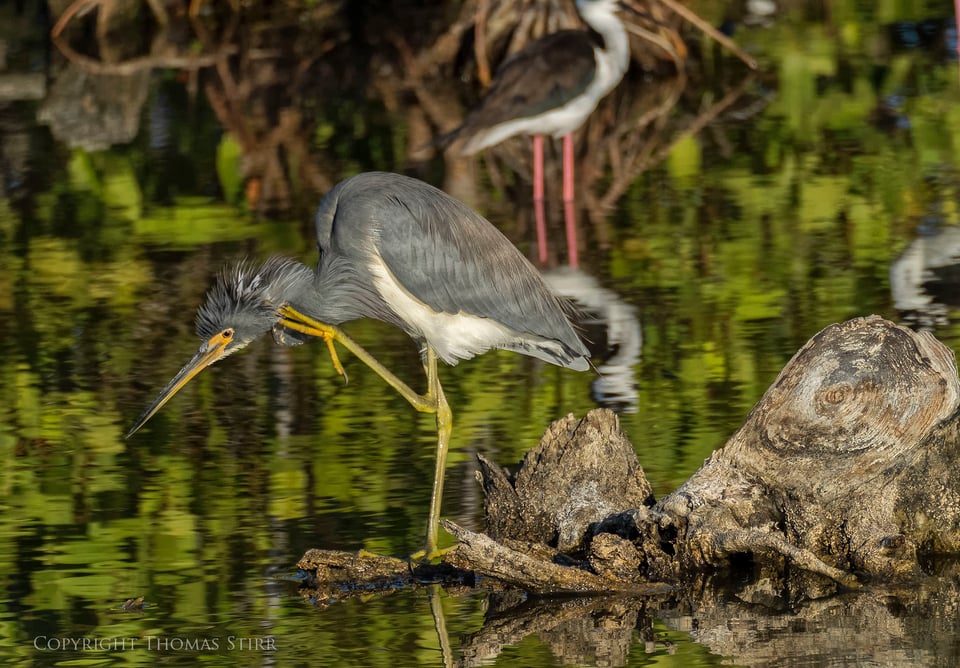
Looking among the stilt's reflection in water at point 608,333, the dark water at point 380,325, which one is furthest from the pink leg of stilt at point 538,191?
the stilt's reflection in water at point 608,333

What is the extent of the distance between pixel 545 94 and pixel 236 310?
5305 millimetres

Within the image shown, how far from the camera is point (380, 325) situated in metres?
9.13

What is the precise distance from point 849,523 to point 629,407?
215 centimetres

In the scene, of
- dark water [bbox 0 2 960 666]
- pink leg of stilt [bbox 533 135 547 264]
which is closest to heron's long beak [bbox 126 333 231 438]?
dark water [bbox 0 2 960 666]

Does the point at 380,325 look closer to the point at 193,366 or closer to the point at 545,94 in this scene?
the point at 545,94

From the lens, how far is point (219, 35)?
19.0 m

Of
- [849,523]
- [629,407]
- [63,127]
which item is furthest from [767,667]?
[63,127]

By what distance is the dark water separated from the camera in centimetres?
537

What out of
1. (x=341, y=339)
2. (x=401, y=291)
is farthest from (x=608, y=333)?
(x=341, y=339)

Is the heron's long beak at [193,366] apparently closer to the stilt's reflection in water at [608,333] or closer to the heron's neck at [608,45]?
the stilt's reflection in water at [608,333]

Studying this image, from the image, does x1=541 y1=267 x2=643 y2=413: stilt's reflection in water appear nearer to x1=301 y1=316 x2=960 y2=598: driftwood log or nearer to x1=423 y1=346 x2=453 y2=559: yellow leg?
x1=423 y1=346 x2=453 y2=559: yellow leg

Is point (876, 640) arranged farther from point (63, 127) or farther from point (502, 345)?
point (63, 127)

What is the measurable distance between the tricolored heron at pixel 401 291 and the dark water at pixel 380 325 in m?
0.54

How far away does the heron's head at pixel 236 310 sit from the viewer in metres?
6.24
